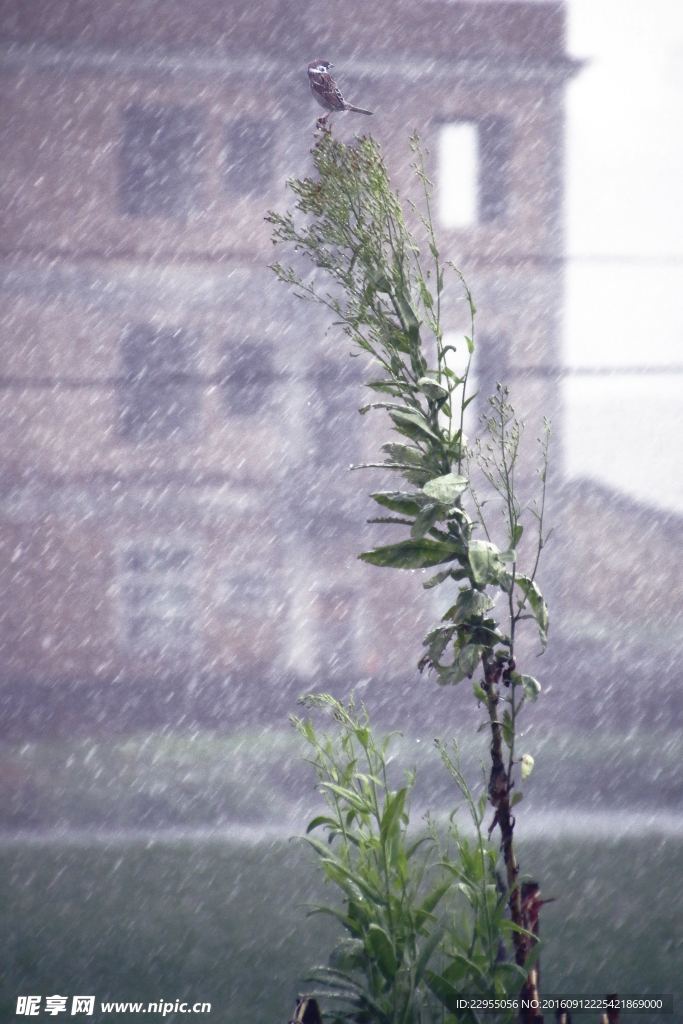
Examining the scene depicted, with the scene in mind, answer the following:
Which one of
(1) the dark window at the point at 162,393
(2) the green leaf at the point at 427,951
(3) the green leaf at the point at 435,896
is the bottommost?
(2) the green leaf at the point at 427,951

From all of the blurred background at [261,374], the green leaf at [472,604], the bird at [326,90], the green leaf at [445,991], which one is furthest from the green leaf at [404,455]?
the blurred background at [261,374]

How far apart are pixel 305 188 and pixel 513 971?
0.78m

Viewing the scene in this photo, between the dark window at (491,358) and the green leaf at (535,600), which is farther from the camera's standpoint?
the dark window at (491,358)

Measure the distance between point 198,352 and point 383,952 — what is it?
160 inches

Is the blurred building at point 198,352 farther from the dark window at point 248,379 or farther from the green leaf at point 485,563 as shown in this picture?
the green leaf at point 485,563

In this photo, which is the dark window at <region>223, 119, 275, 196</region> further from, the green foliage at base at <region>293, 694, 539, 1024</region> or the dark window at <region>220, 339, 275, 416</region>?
the green foliage at base at <region>293, 694, 539, 1024</region>

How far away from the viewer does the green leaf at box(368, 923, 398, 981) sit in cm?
78

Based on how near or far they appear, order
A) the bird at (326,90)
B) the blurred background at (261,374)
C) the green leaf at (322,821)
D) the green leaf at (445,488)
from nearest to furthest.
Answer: the green leaf at (445,488) < the green leaf at (322,821) < the bird at (326,90) < the blurred background at (261,374)

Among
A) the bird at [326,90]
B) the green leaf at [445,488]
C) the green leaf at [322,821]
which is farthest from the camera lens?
the bird at [326,90]

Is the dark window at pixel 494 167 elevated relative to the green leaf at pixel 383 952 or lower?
elevated

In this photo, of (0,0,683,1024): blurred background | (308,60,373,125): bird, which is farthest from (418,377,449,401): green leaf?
(0,0,683,1024): blurred background

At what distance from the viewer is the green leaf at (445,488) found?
28.6 inches

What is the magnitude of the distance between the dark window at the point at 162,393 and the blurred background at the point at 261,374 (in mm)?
15

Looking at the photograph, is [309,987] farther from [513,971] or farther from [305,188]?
[305,188]
